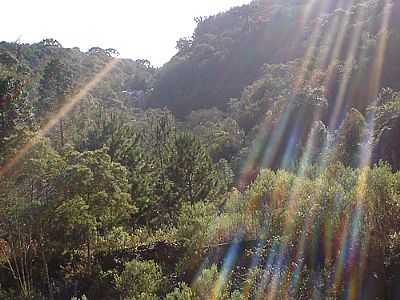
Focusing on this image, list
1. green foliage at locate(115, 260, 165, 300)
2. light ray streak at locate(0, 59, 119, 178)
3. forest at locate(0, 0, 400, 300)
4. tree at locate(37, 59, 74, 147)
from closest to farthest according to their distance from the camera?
forest at locate(0, 0, 400, 300) → green foliage at locate(115, 260, 165, 300) → light ray streak at locate(0, 59, 119, 178) → tree at locate(37, 59, 74, 147)

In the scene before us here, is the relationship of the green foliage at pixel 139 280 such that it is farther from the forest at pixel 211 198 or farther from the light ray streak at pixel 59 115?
the light ray streak at pixel 59 115

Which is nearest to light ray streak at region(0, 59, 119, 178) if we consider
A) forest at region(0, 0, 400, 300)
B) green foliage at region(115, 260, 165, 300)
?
forest at region(0, 0, 400, 300)

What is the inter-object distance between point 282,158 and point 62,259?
20003 millimetres

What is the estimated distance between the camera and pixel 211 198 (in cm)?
2234

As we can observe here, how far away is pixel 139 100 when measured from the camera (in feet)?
224

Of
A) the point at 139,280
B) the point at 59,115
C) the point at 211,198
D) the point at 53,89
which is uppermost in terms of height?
the point at 53,89

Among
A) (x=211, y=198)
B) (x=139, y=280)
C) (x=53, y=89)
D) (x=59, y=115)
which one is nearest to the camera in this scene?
(x=139, y=280)

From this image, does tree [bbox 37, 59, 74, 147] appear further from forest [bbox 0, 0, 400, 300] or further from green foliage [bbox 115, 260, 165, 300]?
green foliage [bbox 115, 260, 165, 300]

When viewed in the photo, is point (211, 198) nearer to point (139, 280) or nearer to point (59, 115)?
point (139, 280)

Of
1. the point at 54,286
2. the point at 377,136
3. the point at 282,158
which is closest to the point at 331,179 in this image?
the point at 54,286

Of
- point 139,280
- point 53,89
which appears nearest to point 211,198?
point 139,280

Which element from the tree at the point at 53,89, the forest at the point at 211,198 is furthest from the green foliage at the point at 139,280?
the tree at the point at 53,89

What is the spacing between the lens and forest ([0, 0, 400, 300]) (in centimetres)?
977

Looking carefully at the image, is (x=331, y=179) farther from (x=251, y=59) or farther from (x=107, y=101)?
(x=251, y=59)
